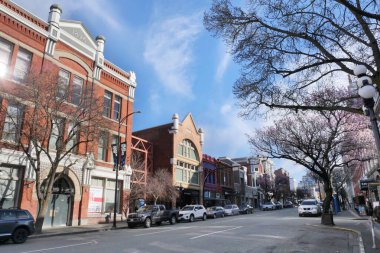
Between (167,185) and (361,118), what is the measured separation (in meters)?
22.0

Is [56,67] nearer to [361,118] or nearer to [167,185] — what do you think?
[167,185]

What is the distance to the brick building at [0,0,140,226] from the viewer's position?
21.9 m

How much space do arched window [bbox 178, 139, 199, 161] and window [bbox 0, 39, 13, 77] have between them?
28.3 meters

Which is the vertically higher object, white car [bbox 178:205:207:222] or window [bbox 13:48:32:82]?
window [bbox 13:48:32:82]

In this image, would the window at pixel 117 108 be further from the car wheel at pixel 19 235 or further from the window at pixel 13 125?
the car wheel at pixel 19 235

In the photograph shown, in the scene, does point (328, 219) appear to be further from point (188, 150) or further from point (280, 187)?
point (280, 187)

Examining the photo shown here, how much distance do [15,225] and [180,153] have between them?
33406 mm

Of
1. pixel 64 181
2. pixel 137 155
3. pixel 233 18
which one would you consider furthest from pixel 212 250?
pixel 137 155

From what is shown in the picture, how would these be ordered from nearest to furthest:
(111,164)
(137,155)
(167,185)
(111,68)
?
(111,164)
(111,68)
(167,185)
(137,155)

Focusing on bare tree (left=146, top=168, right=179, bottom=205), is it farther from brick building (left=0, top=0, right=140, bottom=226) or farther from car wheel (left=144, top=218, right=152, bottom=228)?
car wheel (left=144, top=218, right=152, bottom=228)

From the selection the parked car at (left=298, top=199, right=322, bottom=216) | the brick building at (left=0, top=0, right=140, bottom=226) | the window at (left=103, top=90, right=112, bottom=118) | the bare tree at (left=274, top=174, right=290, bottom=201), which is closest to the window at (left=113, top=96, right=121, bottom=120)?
the brick building at (left=0, top=0, right=140, bottom=226)

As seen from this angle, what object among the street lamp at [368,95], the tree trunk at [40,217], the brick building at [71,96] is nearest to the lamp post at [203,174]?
the brick building at [71,96]

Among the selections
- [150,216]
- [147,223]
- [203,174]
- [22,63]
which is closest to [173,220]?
[150,216]

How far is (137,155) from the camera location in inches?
1645
